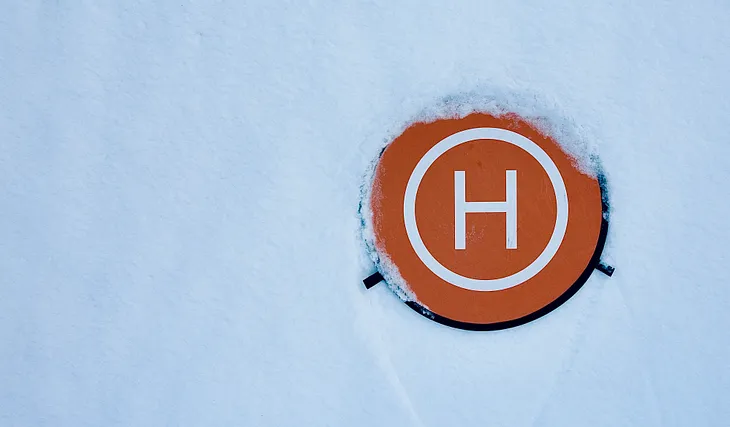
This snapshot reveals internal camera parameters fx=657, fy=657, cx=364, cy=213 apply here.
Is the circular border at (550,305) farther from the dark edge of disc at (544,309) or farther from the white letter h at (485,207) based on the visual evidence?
the white letter h at (485,207)

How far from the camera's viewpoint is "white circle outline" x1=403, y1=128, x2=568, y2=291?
1.04 metres

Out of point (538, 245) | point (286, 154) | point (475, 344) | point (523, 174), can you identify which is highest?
point (286, 154)

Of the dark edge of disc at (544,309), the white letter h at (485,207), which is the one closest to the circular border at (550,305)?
the dark edge of disc at (544,309)

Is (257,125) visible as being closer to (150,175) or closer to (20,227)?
(150,175)

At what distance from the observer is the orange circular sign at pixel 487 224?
3.40ft

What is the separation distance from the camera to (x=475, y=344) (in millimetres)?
1061

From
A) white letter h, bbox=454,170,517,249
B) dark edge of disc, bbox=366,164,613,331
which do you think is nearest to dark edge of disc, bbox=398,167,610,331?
dark edge of disc, bbox=366,164,613,331

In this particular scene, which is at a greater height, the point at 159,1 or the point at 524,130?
the point at 159,1

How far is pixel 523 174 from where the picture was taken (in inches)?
40.9

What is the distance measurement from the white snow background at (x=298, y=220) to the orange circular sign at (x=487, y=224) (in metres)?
0.04

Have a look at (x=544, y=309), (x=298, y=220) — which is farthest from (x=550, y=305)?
(x=298, y=220)

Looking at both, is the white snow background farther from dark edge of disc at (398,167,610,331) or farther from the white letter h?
the white letter h

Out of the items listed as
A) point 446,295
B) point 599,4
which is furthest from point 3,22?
point 599,4

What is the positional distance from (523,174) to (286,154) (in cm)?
38
